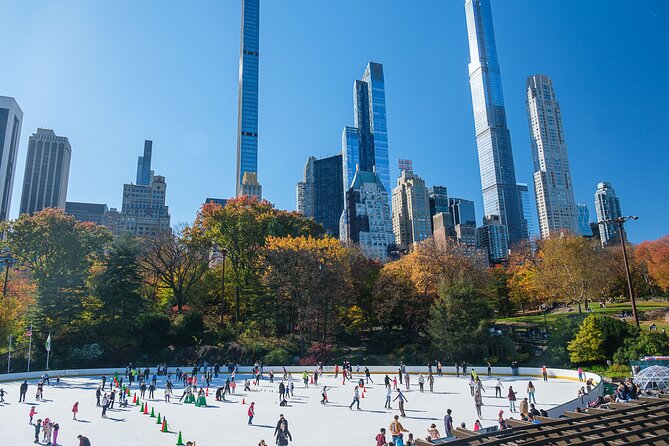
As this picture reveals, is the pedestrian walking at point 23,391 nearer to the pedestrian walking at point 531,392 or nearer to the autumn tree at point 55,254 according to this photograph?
the autumn tree at point 55,254

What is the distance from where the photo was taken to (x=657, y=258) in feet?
232

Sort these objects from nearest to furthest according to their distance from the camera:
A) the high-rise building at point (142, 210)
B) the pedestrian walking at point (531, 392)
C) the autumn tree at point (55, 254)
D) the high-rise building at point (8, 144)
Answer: the pedestrian walking at point (531, 392), the autumn tree at point (55, 254), the high-rise building at point (8, 144), the high-rise building at point (142, 210)

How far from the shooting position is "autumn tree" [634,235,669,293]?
6525 cm

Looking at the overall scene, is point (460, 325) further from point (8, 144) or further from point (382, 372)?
point (8, 144)

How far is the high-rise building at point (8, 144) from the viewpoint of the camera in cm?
15388

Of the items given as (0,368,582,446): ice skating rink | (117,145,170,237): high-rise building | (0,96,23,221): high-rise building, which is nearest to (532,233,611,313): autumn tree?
(0,368,582,446): ice skating rink

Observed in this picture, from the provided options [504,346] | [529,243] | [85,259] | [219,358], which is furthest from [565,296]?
[85,259]

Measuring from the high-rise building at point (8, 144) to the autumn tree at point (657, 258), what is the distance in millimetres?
179315

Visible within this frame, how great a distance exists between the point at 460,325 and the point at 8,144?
16820 centimetres

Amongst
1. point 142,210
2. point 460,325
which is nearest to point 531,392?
point 460,325

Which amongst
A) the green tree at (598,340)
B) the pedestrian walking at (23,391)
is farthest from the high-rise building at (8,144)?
the green tree at (598,340)

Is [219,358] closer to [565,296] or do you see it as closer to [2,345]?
[2,345]

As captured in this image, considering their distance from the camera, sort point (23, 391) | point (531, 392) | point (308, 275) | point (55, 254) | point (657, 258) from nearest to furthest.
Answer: point (531, 392), point (23, 391), point (308, 275), point (55, 254), point (657, 258)

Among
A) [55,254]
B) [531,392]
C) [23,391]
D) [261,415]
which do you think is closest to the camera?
[261,415]
